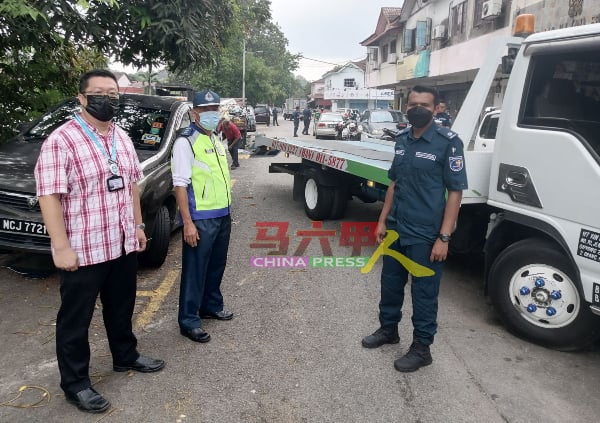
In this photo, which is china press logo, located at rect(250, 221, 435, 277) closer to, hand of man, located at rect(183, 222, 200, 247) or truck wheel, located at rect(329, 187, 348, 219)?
truck wheel, located at rect(329, 187, 348, 219)

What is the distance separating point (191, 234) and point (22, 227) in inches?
64.8

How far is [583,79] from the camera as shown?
3.42 m

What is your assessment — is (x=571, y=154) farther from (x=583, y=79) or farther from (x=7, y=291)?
(x=7, y=291)

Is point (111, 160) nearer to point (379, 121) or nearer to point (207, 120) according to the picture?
point (207, 120)

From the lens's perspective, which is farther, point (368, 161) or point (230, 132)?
point (230, 132)

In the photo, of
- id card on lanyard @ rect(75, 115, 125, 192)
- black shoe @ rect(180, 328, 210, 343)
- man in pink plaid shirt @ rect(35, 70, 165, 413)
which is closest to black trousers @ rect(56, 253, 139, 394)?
man in pink plaid shirt @ rect(35, 70, 165, 413)

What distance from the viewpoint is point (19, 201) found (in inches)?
160

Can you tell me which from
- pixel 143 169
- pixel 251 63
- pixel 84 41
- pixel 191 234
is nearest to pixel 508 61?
pixel 191 234

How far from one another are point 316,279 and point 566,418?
264 cm

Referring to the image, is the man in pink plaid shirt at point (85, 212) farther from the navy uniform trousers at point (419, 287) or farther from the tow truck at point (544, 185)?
the tow truck at point (544, 185)

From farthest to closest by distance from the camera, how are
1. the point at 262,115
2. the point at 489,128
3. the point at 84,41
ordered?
the point at 262,115, the point at 84,41, the point at 489,128

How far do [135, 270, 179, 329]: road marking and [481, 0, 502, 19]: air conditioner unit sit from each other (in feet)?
46.2

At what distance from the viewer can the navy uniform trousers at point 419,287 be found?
3.24 metres

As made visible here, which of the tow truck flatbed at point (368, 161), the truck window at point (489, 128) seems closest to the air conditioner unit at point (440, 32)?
the tow truck flatbed at point (368, 161)
